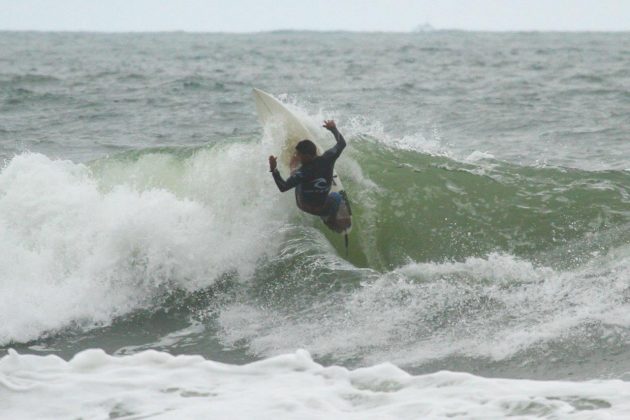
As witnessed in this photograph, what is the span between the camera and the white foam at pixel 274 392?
16.9 ft

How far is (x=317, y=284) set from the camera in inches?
322

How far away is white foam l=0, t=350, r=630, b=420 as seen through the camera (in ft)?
16.9

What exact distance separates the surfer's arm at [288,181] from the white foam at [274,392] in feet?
7.32

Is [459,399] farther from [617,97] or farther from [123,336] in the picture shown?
[617,97]

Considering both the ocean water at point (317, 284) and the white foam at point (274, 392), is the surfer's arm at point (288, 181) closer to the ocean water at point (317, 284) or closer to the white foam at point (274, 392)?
the ocean water at point (317, 284)

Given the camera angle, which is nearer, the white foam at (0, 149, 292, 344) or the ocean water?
the ocean water

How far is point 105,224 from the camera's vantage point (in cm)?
877

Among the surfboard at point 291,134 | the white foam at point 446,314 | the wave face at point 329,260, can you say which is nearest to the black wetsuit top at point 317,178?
the surfboard at point 291,134

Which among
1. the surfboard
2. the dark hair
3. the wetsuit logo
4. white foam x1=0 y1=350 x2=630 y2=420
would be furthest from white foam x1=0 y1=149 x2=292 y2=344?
white foam x1=0 y1=350 x2=630 y2=420

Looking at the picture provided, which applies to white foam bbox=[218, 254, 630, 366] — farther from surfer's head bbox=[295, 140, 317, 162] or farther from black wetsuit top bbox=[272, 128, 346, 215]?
surfer's head bbox=[295, 140, 317, 162]

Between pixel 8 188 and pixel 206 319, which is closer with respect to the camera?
pixel 206 319

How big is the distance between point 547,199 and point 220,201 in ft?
13.1

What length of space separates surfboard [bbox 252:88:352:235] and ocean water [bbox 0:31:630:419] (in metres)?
0.23

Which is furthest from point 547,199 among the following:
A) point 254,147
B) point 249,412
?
point 249,412
